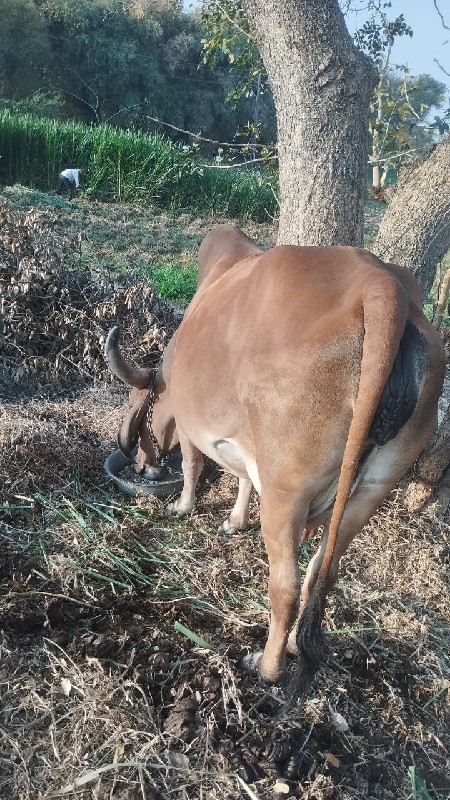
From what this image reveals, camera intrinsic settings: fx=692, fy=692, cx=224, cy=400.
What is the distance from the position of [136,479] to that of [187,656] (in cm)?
165

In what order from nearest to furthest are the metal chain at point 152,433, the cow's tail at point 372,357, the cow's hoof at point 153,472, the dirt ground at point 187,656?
the cow's tail at point 372,357 < the dirt ground at point 187,656 < the metal chain at point 152,433 < the cow's hoof at point 153,472

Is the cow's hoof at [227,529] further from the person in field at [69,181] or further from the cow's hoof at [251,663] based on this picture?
the person in field at [69,181]

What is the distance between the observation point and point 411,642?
3.23 meters

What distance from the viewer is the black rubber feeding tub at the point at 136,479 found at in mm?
4164

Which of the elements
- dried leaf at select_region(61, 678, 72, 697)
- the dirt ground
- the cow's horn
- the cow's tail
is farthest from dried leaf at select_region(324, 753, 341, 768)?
the cow's horn

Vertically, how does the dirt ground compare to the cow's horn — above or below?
below

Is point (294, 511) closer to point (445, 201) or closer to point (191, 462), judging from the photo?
point (191, 462)

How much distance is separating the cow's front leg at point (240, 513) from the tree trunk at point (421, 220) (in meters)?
1.74

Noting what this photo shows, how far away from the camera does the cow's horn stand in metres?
3.95

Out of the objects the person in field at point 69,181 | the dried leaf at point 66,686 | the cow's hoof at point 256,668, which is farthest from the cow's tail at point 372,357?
the person in field at point 69,181

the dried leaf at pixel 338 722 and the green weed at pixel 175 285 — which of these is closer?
the dried leaf at pixel 338 722

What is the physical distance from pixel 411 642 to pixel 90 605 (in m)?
1.51

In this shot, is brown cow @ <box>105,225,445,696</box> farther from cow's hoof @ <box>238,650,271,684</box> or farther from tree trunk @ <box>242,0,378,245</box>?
tree trunk @ <box>242,0,378,245</box>

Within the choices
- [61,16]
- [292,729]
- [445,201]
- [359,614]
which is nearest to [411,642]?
[359,614]
